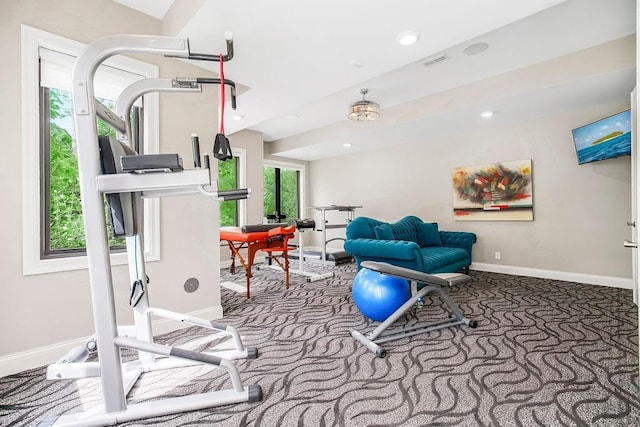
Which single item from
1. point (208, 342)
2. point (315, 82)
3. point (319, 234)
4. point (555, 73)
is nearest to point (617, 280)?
point (555, 73)

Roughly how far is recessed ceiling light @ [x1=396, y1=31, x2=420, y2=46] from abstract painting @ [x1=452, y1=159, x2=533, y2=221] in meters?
3.31

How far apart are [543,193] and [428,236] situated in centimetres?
180

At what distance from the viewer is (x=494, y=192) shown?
192 inches

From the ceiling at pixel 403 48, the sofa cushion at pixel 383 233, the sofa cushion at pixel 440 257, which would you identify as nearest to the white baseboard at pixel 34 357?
the ceiling at pixel 403 48

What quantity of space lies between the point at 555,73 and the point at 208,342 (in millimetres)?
4516

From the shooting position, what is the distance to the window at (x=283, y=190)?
23.5 ft

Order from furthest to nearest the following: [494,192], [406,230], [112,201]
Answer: [494,192]
[406,230]
[112,201]

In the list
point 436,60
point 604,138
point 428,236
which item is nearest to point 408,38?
point 436,60

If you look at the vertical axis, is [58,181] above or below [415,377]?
above

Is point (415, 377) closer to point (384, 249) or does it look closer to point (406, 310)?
point (406, 310)

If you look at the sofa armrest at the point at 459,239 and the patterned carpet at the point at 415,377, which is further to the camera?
the sofa armrest at the point at 459,239

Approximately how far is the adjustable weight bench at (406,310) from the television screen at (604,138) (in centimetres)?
287

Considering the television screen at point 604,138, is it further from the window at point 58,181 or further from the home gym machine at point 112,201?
the window at point 58,181

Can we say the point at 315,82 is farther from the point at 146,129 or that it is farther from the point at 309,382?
the point at 309,382
